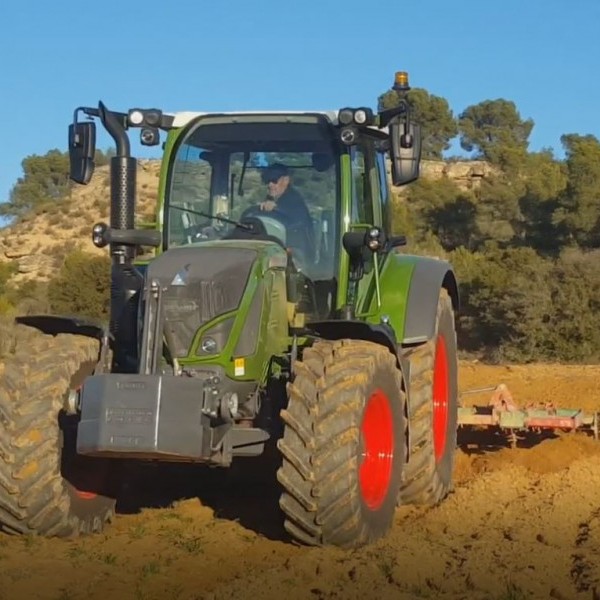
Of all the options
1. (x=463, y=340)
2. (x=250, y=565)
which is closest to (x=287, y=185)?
(x=250, y=565)

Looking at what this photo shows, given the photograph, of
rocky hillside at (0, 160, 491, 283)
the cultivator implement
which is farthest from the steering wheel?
rocky hillside at (0, 160, 491, 283)

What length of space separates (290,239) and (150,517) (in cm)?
188

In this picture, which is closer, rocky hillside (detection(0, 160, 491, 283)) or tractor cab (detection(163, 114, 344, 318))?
tractor cab (detection(163, 114, 344, 318))

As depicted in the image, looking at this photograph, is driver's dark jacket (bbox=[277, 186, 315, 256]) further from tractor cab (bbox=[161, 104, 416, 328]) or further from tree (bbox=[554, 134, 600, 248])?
tree (bbox=[554, 134, 600, 248])

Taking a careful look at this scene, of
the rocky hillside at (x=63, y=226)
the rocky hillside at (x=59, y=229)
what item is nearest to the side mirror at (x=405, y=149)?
the rocky hillside at (x=63, y=226)

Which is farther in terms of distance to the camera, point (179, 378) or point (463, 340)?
point (463, 340)

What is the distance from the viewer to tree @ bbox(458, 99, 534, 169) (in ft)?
176

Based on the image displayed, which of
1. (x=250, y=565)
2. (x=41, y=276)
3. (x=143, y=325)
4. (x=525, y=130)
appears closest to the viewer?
(x=250, y=565)

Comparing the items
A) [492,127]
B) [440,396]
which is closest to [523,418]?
[440,396]

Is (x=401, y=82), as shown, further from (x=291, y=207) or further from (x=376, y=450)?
(x=376, y=450)

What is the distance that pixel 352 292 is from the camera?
7.22 metres

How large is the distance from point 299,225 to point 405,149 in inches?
33.0

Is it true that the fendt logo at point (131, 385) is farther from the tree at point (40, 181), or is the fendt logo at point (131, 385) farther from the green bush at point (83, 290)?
the tree at point (40, 181)

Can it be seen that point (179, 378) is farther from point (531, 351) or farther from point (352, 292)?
point (531, 351)
